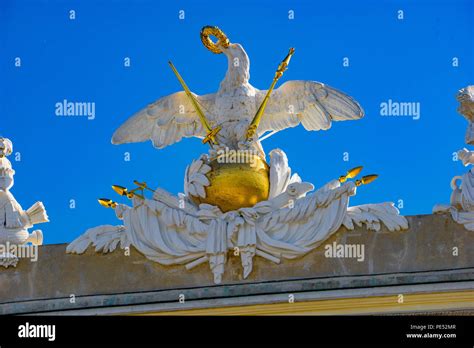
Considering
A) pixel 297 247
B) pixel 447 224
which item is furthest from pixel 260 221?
pixel 447 224

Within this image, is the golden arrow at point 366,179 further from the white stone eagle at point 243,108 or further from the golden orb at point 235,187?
the white stone eagle at point 243,108

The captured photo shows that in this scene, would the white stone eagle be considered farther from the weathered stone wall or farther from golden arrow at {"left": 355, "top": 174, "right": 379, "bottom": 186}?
the weathered stone wall

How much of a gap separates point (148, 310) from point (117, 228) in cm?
113

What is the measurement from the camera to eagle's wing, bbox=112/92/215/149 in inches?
897

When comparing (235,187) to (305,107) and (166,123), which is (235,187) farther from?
(166,123)

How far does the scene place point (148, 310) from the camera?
21.0m

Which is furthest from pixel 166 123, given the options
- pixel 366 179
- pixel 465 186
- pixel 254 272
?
pixel 465 186

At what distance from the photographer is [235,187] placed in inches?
849

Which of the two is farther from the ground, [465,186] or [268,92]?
[268,92]

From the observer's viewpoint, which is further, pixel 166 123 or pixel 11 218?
pixel 166 123

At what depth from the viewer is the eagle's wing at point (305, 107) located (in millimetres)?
22328

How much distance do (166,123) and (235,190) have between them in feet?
5.54

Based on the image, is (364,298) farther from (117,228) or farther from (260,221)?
(117,228)

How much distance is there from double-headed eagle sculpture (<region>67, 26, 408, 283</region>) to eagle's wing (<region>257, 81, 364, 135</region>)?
1 centimetres
